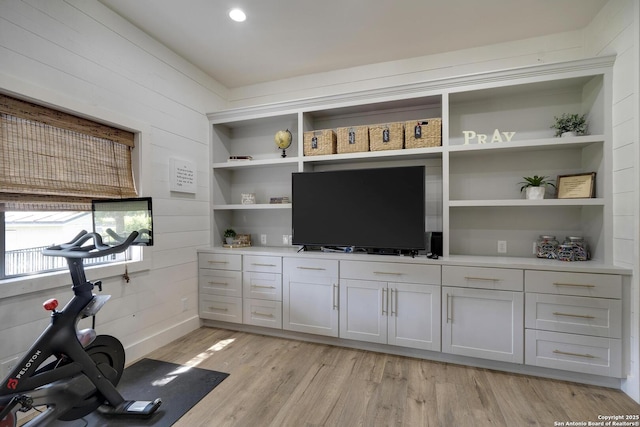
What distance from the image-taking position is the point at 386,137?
9.20 feet

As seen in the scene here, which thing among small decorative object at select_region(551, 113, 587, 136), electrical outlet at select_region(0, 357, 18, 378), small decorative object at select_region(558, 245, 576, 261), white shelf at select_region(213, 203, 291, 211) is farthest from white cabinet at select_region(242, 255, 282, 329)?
small decorative object at select_region(551, 113, 587, 136)

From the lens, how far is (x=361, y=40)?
8.96 feet

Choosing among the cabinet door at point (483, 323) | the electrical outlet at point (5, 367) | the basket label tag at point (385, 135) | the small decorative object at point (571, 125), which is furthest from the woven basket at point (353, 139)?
the electrical outlet at point (5, 367)

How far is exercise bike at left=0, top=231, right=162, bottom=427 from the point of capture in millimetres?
1404

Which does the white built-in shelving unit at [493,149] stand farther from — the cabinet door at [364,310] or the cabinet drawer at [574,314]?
the cabinet door at [364,310]

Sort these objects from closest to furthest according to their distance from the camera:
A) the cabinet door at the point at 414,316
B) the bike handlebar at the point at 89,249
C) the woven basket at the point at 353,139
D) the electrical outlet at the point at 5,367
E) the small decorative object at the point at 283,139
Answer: the bike handlebar at the point at 89,249 → the electrical outlet at the point at 5,367 → the cabinet door at the point at 414,316 → the woven basket at the point at 353,139 → the small decorative object at the point at 283,139

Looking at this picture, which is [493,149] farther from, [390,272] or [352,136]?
[390,272]

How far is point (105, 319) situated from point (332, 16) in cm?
311

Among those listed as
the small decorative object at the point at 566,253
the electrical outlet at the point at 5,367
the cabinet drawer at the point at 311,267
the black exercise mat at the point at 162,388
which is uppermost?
the small decorative object at the point at 566,253

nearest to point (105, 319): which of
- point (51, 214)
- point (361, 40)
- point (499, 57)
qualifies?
point (51, 214)

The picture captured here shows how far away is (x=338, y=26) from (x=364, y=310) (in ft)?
8.45

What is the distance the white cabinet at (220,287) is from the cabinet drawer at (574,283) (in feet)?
8.80

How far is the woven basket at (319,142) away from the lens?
300cm

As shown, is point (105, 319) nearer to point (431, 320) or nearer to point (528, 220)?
point (431, 320)
